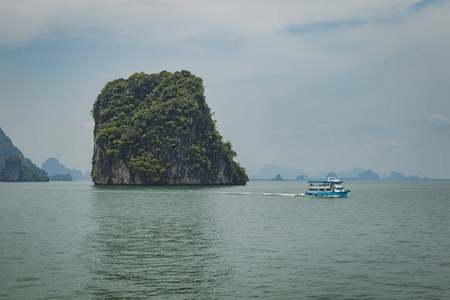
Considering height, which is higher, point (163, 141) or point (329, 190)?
point (163, 141)

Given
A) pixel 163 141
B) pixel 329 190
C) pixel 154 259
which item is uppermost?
pixel 163 141

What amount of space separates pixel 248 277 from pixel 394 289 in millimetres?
6410

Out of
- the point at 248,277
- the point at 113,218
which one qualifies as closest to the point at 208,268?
Result: the point at 248,277

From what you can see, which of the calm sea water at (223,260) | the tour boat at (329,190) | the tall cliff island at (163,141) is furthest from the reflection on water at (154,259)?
the tall cliff island at (163,141)

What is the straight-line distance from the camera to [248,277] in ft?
64.7

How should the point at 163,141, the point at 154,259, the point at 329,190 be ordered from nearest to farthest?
the point at 154,259 < the point at 329,190 < the point at 163,141

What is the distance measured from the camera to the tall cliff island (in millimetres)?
141500

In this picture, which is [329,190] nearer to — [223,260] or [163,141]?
[223,260]

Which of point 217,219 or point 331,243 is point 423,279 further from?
point 217,219

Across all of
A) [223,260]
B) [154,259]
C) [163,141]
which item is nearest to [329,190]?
[223,260]

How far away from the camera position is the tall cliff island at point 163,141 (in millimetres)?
141500

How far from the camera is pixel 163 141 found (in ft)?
469

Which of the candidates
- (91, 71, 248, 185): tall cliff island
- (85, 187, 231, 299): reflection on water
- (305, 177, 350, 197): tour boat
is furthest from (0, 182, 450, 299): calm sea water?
(91, 71, 248, 185): tall cliff island

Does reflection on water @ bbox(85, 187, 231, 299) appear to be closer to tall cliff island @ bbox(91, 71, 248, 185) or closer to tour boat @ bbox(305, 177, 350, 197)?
tour boat @ bbox(305, 177, 350, 197)
